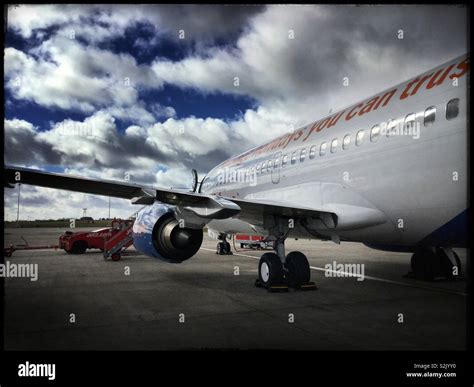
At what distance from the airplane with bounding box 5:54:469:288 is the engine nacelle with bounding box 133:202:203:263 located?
26 mm

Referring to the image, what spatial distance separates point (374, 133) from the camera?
7.13 m

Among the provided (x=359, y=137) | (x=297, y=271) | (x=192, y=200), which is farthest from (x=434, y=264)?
(x=192, y=200)

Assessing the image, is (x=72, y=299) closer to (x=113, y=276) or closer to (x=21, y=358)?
(x=113, y=276)

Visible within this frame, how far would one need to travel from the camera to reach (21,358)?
118 inches

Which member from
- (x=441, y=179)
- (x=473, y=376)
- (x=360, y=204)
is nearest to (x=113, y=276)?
(x=360, y=204)

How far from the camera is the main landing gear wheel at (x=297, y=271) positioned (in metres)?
8.57

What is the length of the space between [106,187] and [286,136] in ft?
18.5

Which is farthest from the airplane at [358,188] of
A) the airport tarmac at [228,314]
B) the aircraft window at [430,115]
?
the airport tarmac at [228,314]

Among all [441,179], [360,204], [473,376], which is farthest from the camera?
[360,204]

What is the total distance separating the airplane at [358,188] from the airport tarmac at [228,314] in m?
1.08

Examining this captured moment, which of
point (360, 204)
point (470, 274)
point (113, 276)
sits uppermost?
point (360, 204)

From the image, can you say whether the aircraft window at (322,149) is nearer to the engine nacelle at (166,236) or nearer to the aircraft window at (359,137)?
the aircraft window at (359,137)

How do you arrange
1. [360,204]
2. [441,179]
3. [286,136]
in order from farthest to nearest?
[286,136], [360,204], [441,179]

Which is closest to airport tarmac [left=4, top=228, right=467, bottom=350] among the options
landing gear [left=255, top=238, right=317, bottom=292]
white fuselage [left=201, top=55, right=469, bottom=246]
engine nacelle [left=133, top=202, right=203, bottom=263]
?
landing gear [left=255, top=238, right=317, bottom=292]
